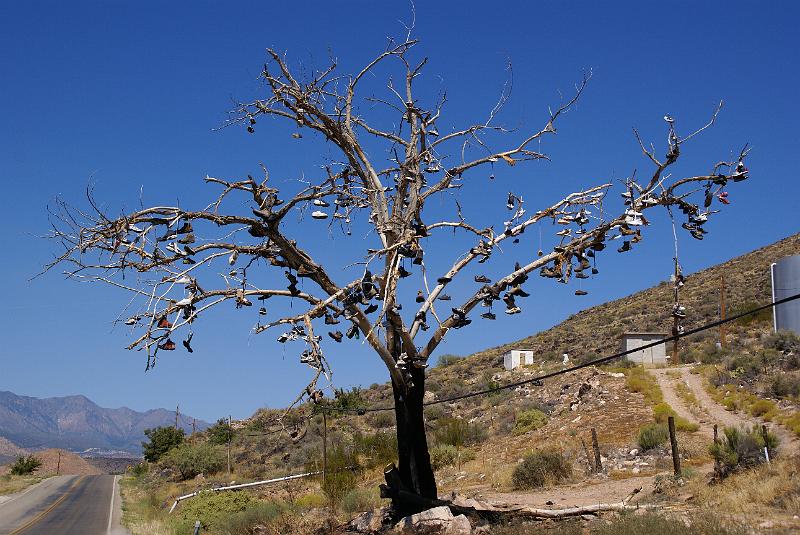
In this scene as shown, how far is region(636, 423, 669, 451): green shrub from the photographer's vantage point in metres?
23.9

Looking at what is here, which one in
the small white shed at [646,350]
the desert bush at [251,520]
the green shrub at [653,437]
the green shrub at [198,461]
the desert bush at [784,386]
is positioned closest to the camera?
the desert bush at [251,520]

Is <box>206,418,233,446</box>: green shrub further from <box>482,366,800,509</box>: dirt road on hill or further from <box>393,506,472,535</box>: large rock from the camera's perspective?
<box>393,506,472,535</box>: large rock

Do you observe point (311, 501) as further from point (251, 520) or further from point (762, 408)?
point (762, 408)

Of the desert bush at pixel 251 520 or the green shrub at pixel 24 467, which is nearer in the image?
the desert bush at pixel 251 520

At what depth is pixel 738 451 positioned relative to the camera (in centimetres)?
1695

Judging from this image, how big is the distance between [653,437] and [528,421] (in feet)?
30.8

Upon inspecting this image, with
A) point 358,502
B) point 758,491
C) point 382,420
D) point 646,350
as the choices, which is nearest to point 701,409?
point 646,350

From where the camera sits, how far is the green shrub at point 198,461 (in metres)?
44.9

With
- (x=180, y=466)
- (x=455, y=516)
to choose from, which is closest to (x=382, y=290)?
(x=455, y=516)

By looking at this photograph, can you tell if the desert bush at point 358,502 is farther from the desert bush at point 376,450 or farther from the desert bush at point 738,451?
the desert bush at point 738,451

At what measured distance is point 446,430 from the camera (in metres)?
33.2

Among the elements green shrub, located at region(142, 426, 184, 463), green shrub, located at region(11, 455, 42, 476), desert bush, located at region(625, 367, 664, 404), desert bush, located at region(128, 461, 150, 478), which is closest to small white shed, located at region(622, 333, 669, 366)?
desert bush, located at region(625, 367, 664, 404)

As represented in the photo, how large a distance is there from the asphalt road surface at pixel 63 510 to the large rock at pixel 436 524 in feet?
55.4

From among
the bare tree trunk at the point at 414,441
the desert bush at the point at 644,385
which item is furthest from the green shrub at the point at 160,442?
the bare tree trunk at the point at 414,441
